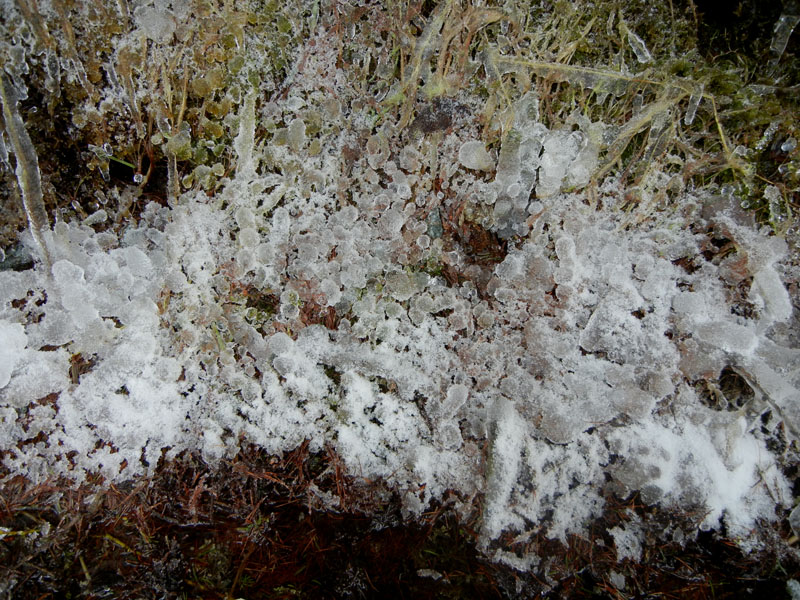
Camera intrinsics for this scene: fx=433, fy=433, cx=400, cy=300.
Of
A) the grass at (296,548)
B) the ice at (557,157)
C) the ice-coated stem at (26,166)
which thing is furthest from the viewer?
the ice at (557,157)

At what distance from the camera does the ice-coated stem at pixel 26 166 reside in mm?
1534

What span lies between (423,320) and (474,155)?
67 centimetres

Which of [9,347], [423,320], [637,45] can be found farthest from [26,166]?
[637,45]

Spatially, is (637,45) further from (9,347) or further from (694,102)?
(9,347)

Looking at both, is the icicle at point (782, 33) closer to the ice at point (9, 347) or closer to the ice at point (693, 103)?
the ice at point (693, 103)

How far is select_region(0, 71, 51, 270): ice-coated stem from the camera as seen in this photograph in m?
1.53

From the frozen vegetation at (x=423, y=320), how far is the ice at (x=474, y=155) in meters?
0.01

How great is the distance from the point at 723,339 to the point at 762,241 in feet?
1.33

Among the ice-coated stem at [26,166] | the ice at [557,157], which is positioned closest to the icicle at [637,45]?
the ice at [557,157]

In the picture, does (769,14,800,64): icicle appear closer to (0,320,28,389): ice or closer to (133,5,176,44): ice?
(133,5,176,44): ice

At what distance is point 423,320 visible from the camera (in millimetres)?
1658

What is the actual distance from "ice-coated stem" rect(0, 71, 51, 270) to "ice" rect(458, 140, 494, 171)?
1551 millimetres

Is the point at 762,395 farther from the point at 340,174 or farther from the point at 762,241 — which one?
the point at 340,174

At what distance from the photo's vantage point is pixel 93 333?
1517 mm
